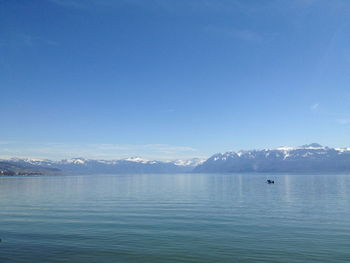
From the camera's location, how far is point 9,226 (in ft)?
147

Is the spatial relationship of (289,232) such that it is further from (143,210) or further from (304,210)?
(143,210)

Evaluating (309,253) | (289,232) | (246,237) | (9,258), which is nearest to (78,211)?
(9,258)

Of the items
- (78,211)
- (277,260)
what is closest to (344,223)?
(277,260)

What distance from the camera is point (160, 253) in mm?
30719

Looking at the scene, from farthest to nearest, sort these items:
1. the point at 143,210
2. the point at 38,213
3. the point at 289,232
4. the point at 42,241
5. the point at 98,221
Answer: the point at 143,210
the point at 38,213
the point at 98,221
the point at 289,232
the point at 42,241

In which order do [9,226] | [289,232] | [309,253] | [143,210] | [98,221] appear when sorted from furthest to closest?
[143,210], [98,221], [9,226], [289,232], [309,253]

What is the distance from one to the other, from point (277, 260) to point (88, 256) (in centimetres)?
1813

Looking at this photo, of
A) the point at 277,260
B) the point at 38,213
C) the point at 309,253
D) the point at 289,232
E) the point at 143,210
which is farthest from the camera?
the point at 143,210

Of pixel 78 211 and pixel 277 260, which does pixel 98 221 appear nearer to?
pixel 78 211

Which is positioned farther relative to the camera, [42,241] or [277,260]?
[42,241]

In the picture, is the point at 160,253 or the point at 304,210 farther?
the point at 304,210

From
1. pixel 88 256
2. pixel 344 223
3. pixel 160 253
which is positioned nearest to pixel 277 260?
pixel 160 253

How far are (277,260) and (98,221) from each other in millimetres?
30265

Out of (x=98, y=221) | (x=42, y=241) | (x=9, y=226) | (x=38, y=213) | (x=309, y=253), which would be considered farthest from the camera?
(x=38, y=213)
